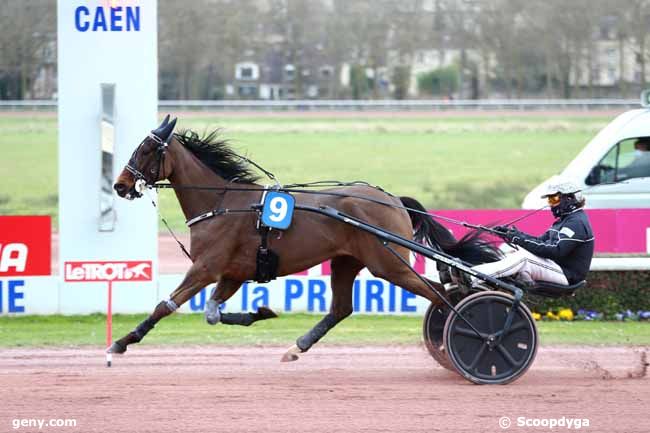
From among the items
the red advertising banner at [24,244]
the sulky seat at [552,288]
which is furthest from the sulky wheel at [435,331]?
the red advertising banner at [24,244]

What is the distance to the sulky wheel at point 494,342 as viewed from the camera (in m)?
7.68

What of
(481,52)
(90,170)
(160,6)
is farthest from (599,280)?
(481,52)

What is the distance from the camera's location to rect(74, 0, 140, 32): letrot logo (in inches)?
441

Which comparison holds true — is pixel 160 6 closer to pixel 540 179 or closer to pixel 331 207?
pixel 540 179

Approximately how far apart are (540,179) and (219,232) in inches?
738

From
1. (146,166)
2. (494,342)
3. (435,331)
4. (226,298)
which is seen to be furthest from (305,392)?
(146,166)

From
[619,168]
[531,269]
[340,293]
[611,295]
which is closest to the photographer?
[531,269]

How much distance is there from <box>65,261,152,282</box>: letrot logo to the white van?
6176mm

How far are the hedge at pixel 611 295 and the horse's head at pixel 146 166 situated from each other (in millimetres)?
5204

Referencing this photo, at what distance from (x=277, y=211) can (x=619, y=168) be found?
7140 millimetres

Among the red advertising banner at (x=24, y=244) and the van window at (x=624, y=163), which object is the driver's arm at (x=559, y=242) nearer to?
the red advertising banner at (x=24, y=244)

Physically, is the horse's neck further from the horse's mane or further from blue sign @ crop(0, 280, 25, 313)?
blue sign @ crop(0, 280, 25, 313)

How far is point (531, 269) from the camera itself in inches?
306

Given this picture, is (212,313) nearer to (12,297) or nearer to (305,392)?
(305,392)
